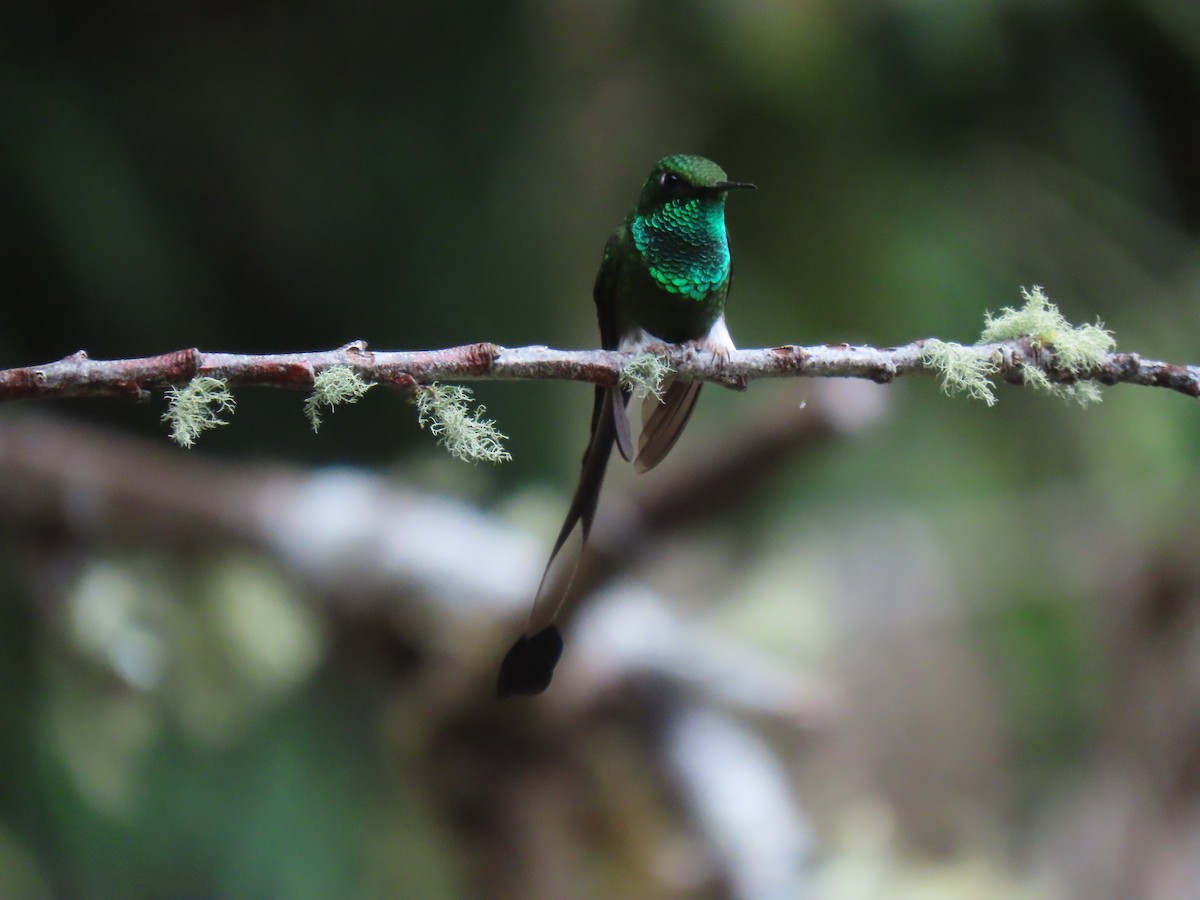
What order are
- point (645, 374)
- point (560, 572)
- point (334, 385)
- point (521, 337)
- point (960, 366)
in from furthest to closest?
point (521, 337) → point (560, 572) → point (645, 374) → point (960, 366) → point (334, 385)

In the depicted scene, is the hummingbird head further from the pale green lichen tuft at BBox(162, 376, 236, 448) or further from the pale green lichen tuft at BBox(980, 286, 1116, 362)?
the pale green lichen tuft at BBox(162, 376, 236, 448)

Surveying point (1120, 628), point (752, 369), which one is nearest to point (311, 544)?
point (752, 369)

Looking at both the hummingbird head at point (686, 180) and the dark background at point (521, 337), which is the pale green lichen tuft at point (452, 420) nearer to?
the hummingbird head at point (686, 180)

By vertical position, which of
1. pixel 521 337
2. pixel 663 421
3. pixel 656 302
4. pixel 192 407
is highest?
pixel 521 337

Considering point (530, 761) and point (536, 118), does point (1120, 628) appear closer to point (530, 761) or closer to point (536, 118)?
point (530, 761)

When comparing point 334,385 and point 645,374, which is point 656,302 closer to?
point 645,374

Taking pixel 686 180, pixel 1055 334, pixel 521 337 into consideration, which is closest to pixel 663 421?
pixel 686 180

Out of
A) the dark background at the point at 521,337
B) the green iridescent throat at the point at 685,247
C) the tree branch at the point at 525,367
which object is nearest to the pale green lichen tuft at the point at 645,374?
the tree branch at the point at 525,367
